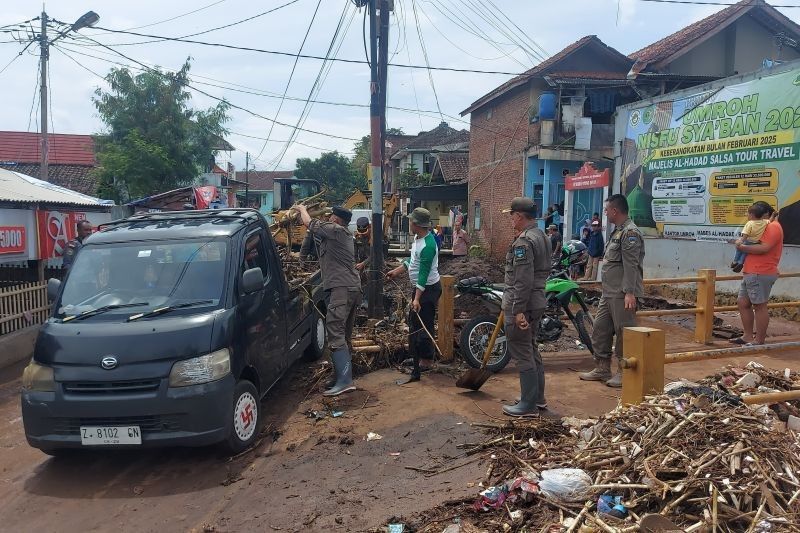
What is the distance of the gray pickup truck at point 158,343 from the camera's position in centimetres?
443

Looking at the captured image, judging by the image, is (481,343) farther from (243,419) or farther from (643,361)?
(643,361)

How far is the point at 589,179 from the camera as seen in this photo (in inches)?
608

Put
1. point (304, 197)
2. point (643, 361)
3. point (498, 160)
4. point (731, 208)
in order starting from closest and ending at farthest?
point (643, 361), point (731, 208), point (304, 197), point (498, 160)

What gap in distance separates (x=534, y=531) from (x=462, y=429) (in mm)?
1720

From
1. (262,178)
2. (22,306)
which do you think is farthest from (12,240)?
(262,178)

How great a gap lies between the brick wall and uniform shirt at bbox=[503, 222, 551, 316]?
16.5m

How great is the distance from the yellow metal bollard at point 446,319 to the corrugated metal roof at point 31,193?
7.45m

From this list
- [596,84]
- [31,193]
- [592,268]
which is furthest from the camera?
[596,84]

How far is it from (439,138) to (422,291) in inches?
1767

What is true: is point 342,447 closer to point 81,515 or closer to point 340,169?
point 81,515

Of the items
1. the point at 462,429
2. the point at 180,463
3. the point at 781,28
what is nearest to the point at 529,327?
the point at 462,429

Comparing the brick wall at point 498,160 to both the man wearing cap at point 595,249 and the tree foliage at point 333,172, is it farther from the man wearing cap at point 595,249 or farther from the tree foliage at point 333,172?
the tree foliage at point 333,172

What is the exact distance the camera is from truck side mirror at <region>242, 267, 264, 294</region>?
511 centimetres

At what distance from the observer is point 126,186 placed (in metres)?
24.0
